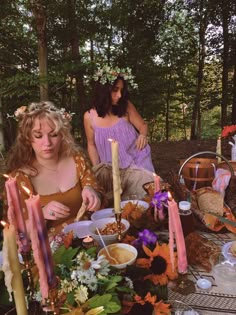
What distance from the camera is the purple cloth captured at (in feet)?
10.3

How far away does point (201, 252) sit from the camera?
4.16 feet

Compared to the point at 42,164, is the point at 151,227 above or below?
below

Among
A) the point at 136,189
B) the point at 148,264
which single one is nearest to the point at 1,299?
the point at 148,264

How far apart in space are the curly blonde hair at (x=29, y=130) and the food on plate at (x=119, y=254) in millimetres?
1059

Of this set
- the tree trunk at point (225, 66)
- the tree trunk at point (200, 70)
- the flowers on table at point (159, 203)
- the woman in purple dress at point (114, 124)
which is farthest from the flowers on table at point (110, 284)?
the tree trunk at point (200, 70)

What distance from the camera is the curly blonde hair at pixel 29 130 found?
1.96 meters

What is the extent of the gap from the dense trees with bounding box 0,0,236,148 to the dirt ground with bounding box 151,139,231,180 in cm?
179

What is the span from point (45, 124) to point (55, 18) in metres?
6.69

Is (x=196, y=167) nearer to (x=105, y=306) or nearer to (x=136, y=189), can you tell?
(x=136, y=189)

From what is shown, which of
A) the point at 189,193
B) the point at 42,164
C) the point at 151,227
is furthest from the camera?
the point at 42,164

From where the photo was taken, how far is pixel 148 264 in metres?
1.10

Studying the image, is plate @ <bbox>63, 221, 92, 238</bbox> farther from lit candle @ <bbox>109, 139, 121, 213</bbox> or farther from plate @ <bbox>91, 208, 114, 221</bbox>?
lit candle @ <bbox>109, 139, 121, 213</bbox>

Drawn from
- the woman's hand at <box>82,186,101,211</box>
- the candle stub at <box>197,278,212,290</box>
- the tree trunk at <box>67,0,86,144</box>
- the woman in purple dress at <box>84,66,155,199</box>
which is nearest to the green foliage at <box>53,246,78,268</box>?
the candle stub at <box>197,278,212,290</box>

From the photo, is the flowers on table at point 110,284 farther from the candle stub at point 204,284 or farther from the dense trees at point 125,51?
the dense trees at point 125,51
